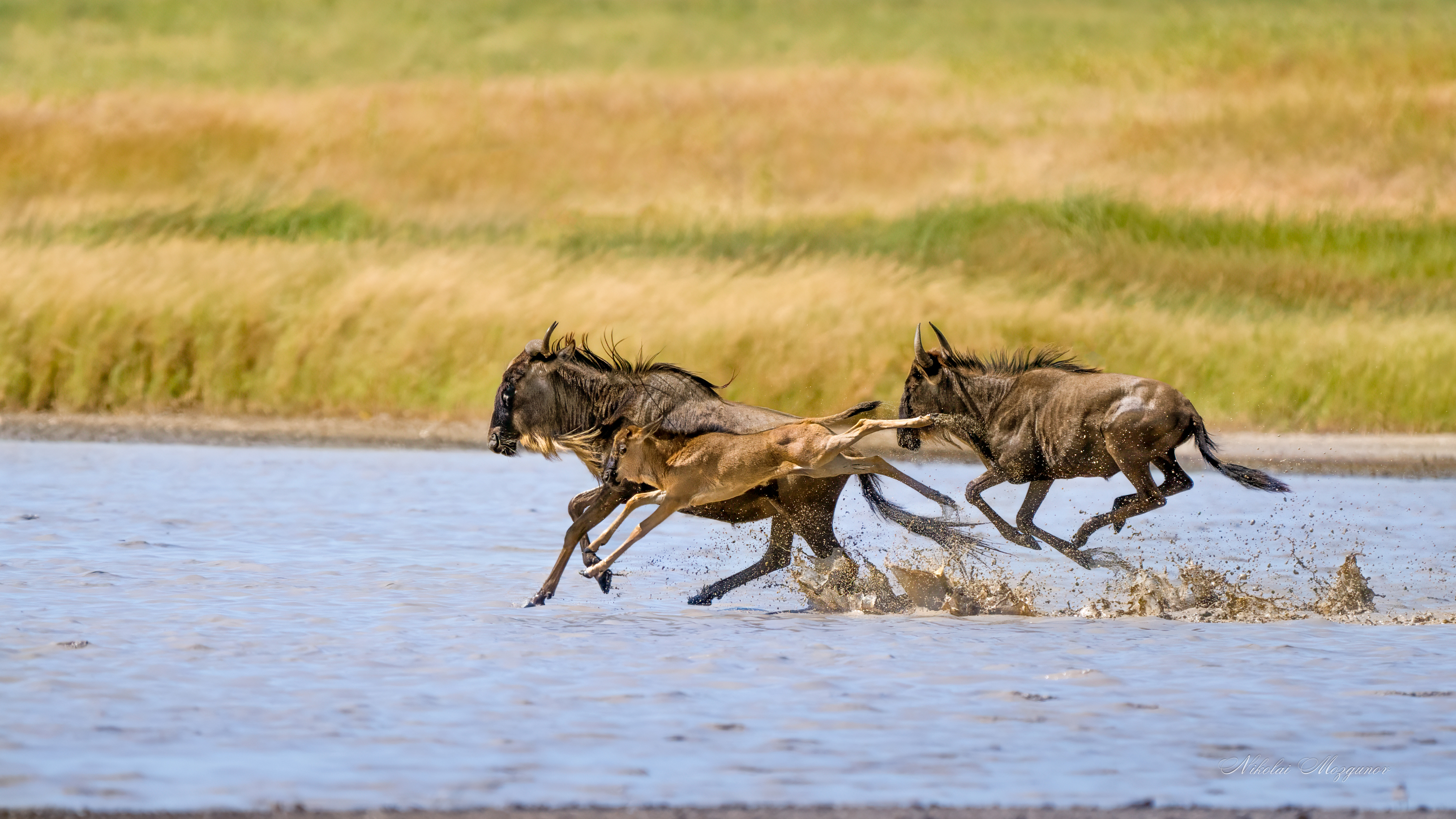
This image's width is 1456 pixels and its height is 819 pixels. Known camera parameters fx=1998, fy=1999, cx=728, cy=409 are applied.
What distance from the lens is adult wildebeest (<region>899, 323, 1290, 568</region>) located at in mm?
10148

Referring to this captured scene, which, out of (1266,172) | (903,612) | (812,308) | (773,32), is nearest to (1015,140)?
(1266,172)

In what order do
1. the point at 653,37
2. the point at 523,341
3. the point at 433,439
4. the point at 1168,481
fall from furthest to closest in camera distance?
the point at 653,37, the point at 523,341, the point at 433,439, the point at 1168,481

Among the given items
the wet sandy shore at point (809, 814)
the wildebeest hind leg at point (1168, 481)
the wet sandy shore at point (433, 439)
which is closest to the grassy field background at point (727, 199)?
the wet sandy shore at point (433, 439)

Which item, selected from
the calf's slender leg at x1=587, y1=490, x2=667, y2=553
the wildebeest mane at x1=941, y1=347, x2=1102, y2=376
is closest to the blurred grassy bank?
the wildebeest mane at x1=941, y1=347, x2=1102, y2=376

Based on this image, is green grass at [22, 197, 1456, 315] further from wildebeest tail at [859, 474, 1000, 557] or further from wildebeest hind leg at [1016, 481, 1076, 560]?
wildebeest tail at [859, 474, 1000, 557]

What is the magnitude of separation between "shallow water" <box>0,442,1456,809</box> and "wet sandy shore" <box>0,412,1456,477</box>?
3.82m

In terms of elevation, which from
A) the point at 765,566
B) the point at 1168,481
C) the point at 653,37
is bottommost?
the point at 765,566

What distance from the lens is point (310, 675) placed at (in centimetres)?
689

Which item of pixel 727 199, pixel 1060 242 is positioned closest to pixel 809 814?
pixel 1060 242

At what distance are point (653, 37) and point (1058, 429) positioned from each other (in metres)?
42.2

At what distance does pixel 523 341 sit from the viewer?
1822 centimetres

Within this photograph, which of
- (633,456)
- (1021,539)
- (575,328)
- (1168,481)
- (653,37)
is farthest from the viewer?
(653,37)

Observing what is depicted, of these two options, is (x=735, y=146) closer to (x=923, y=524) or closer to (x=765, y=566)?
(x=765, y=566)

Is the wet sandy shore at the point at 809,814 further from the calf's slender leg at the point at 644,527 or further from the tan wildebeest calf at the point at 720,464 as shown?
the calf's slender leg at the point at 644,527
